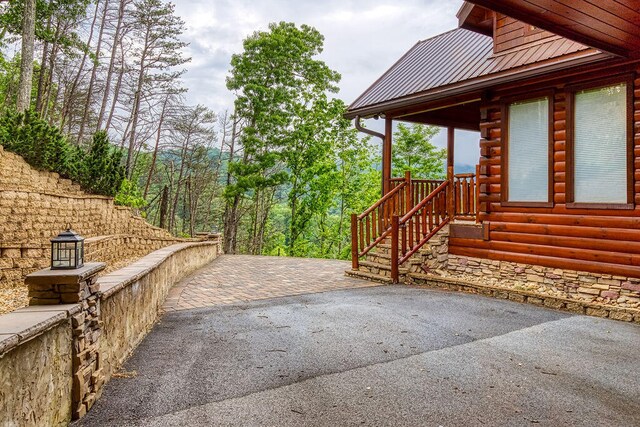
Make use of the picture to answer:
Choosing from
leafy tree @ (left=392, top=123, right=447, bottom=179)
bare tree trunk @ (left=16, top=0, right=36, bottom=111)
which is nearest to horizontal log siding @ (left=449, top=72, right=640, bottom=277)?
leafy tree @ (left=392, top=123, right=447, bottom=179)

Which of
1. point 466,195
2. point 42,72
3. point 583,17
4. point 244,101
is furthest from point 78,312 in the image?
point 42,72

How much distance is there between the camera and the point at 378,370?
3.17 m

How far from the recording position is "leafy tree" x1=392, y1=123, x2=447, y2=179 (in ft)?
62.2

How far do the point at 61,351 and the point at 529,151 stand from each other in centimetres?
681

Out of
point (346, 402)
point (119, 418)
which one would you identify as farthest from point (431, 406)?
point (119, 418)

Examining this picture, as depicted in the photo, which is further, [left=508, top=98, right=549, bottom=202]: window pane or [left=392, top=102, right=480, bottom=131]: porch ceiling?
[left=392, top=102, right=480, bottom=131]: porch ceiling

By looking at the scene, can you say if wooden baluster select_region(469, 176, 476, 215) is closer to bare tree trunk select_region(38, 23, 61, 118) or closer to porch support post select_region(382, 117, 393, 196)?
porch support post select_region(382, 117, 393, 196)

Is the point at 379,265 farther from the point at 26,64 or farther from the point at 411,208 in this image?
the point at 26,64

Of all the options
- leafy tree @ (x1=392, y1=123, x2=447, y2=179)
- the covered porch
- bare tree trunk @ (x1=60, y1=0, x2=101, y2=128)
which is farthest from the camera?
bare tree trunk @ (x1=60, y1=0, x2=101, y2=128)

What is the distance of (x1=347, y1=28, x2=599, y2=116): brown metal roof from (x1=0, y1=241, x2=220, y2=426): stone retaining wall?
20.3 ft

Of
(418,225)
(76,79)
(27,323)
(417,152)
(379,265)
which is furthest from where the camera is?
(76,79)

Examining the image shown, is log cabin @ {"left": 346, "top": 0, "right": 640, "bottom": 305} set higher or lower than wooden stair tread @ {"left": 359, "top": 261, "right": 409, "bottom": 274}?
higher

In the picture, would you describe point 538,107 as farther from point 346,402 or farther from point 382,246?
point 346,402

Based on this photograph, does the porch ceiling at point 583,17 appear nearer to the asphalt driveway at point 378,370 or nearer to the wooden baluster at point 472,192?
the asphalt driveway at point 378,370
